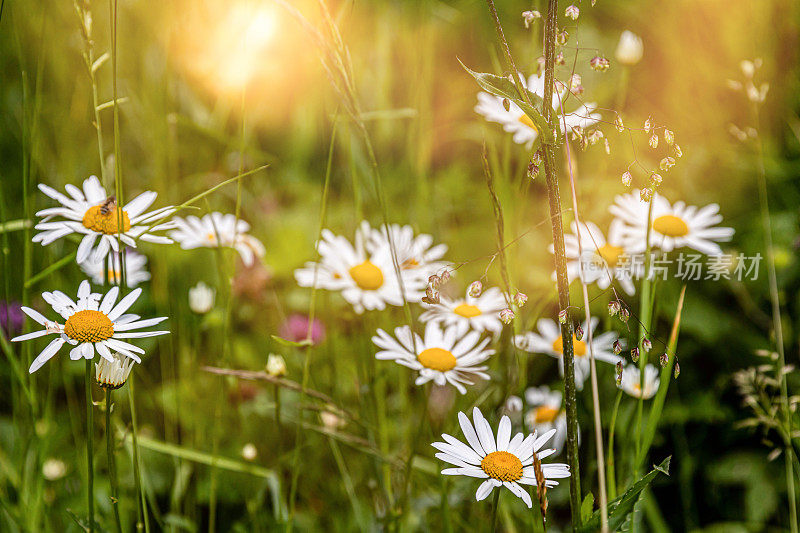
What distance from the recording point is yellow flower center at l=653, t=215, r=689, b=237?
1009mm

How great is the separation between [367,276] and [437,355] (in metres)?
0.24

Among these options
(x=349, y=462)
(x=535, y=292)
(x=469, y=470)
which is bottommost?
(x=349, y=462)

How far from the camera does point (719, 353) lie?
51.3 inches

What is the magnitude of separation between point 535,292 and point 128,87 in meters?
1.04

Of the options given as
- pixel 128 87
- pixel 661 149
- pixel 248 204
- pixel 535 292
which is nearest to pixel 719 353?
pixel 535 292

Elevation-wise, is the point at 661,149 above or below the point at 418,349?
above

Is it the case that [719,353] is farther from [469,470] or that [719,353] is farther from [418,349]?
[469,470]

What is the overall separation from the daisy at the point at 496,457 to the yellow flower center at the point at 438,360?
131 millimetres

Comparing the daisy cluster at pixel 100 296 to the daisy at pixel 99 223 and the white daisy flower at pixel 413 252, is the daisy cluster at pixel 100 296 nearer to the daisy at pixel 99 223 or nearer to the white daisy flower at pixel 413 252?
the daisy at pixel 99 223

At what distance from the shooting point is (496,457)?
588 mm

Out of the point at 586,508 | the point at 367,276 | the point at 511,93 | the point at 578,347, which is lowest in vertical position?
the point at 586,508

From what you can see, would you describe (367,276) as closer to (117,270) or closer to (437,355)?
(437,355)

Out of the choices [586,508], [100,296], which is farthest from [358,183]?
[586,508]

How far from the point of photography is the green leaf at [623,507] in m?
0.54
